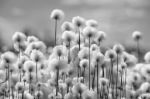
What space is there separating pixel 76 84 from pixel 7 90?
1242 millimetres

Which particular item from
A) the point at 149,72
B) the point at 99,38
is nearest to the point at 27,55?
the point at 99,38

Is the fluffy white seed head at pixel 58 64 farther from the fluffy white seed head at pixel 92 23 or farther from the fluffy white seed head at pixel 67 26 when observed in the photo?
the fluffy white seed head at pixel 92 23

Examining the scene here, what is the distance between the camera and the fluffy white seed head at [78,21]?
167 inches

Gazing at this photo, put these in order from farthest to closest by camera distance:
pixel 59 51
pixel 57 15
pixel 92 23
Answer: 1. pixel 92 23
2. pixel 57 15
3. pixel 59 51

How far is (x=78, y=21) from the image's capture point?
13.9 ft

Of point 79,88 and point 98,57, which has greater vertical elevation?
point 98,57

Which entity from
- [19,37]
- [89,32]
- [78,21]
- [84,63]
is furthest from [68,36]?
[19,37]

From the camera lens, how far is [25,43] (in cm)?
454

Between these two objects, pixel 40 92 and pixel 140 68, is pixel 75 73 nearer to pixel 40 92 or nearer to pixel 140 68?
pixel 40 92

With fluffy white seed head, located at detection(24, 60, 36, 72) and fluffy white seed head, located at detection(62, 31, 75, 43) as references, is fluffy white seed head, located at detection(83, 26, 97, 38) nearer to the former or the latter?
fluffy white seed head, located at detection(62, 31, 75, 43)

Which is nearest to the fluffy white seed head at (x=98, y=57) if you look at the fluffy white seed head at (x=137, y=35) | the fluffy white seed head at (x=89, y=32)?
the fluffy white seed head at (x=89, y=32)

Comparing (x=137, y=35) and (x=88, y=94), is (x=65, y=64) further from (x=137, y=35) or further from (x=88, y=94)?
(x=137, y=35)

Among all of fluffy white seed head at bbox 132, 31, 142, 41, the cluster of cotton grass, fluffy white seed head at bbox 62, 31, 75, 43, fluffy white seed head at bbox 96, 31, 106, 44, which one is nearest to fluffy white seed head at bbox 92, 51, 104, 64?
the cluster of cotton grass

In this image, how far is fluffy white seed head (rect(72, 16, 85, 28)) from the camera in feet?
13.9
